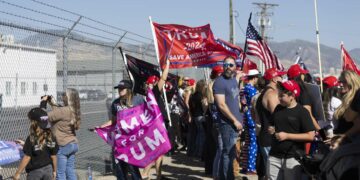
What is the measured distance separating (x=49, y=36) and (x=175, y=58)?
10.1 ft

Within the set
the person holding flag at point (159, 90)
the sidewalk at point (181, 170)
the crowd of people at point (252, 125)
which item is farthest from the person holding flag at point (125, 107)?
the sidewalk at point (181, 170)

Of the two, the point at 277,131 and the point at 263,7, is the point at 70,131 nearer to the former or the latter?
the point at 277,131

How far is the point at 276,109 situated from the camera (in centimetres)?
636

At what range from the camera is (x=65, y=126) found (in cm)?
794

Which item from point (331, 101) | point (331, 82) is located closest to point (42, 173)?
point (331, 101)

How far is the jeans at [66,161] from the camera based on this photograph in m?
7.86

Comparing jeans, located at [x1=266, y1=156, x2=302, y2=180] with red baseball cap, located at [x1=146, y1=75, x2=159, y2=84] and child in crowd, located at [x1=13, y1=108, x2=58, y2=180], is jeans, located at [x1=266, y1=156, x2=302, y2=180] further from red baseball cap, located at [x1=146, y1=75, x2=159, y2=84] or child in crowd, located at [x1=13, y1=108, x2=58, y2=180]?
red baseball cap, located at [x1=146, y1=75, x2=159, y2=84]

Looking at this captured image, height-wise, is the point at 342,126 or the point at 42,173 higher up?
the point at 342,126

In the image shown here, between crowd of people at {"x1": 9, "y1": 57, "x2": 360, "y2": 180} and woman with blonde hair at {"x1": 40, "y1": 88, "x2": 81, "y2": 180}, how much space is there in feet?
0.05

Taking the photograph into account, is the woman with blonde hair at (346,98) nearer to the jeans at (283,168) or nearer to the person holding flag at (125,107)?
the jeans at (283,168)

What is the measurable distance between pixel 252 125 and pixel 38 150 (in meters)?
4.16

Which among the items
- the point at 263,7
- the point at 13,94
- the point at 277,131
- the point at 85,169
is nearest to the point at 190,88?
the point at 85,169

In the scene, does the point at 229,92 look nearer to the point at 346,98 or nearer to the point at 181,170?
the point at 346,98

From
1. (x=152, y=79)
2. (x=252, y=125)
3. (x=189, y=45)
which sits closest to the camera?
(x=152, y=79)
